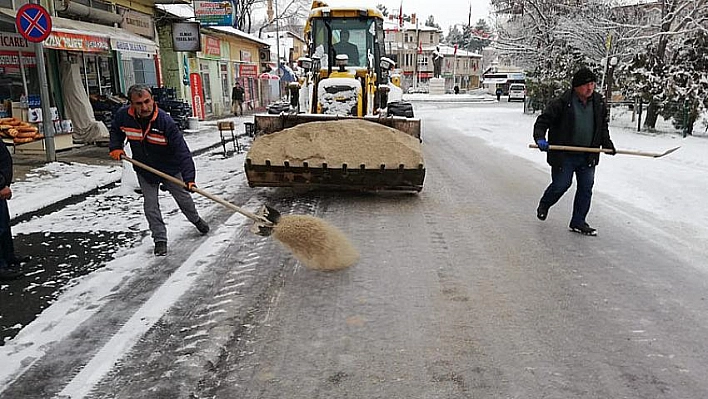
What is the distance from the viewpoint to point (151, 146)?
5.22 m

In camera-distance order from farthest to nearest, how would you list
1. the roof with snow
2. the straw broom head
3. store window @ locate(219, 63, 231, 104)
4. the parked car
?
the parked car → store window @ locate(219, 63, 231, 104) → the roof with snow → the straw broom head

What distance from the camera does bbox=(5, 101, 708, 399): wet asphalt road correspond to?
9.76ft

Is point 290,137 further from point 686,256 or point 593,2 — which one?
point 593,2

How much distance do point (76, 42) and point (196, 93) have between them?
1156cm

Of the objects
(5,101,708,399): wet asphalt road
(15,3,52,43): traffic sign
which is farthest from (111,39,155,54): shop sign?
(5,101,708,399): wet asphalt road

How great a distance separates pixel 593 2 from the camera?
22922mm

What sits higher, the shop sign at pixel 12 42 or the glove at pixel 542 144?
the shop sign at pixel 12 42

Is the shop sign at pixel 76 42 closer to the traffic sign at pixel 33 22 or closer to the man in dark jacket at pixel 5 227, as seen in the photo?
the traffic sign at pixel 33 22

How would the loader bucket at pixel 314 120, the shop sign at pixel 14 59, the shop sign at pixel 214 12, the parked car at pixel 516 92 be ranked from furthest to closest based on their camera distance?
the parked car at pixel 516 92 < the shop sign at pixel 214 12 < the shop sign at pixel 14 59 < the loader bucket at pixel 314 120

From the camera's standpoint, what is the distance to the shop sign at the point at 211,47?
23922 millimetres

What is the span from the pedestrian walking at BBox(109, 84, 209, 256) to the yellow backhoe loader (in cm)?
176

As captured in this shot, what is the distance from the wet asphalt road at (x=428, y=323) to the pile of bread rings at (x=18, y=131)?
291 inches

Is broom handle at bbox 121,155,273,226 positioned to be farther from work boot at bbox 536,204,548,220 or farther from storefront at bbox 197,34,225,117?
storefront at bbox 197,34,225,117

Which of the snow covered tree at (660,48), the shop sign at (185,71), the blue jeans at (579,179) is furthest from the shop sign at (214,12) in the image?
the blue jeans at (579,179)
